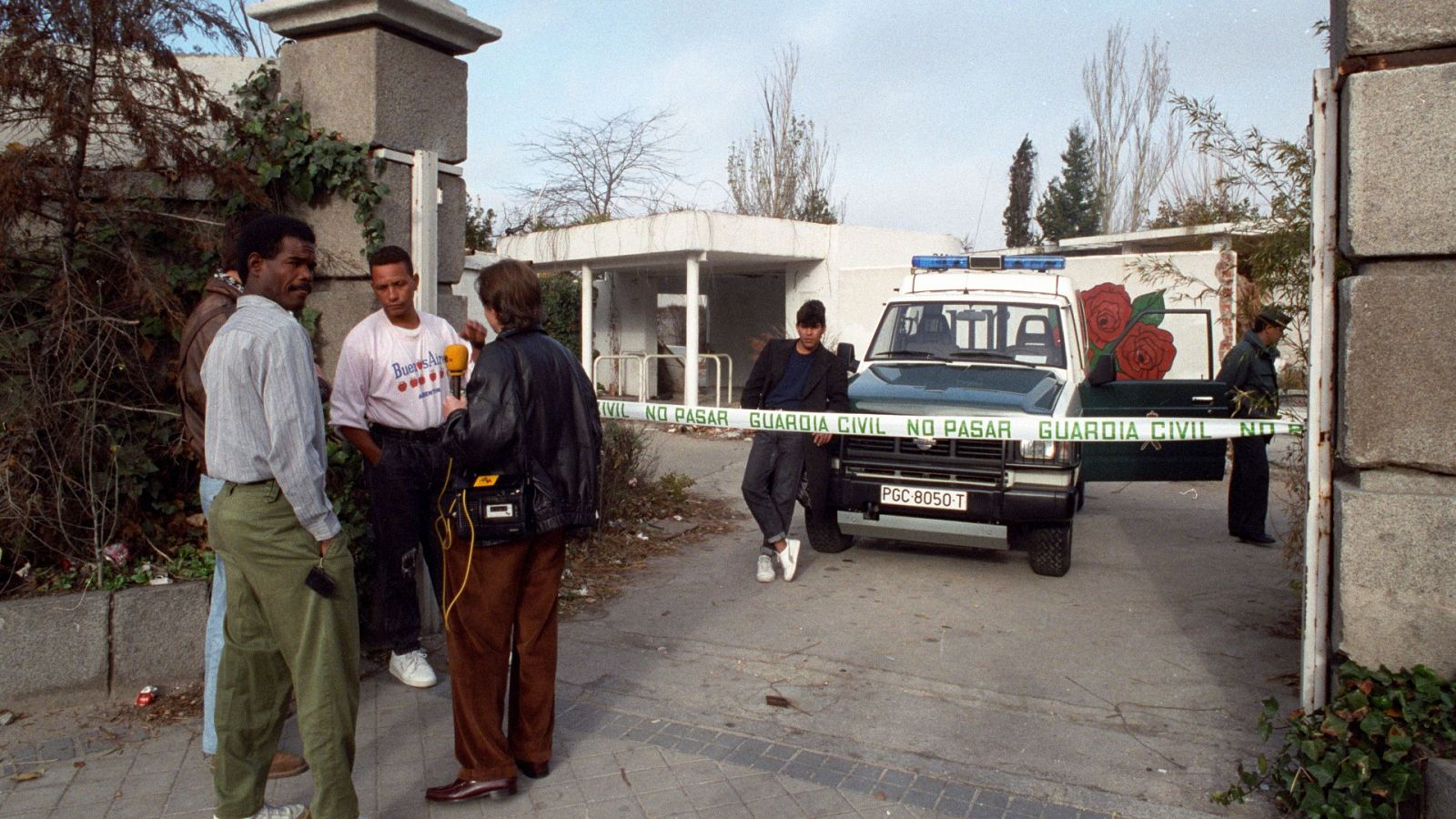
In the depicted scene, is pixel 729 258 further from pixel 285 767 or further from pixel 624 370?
pixel 285 767

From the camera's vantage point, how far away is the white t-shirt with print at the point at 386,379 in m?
4.91

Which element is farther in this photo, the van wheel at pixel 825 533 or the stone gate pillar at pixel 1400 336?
→ the van wheel at pixel 825 533

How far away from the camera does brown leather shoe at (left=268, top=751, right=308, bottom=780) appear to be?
4059 millimetres

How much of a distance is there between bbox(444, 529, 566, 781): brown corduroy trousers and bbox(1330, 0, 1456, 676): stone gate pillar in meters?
3.03

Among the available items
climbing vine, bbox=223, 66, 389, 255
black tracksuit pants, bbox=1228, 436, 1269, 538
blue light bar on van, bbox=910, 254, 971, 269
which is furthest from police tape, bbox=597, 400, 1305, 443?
blue light bar on van, bbox=910, 254, 971, 269

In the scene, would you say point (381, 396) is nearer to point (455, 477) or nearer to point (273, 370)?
point (455, 477)

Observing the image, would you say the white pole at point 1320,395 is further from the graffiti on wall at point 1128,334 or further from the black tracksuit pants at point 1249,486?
the graffiti on wall at point 1128,334

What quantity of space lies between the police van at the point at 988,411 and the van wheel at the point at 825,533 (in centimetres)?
1

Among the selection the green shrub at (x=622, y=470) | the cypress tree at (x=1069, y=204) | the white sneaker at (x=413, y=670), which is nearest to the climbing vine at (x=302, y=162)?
the white sneaker at (x=413, y=670)

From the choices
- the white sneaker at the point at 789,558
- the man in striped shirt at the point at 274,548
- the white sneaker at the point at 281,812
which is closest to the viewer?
the man in striped shirt at the point at 274,548

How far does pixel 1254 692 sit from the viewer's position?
5137mm

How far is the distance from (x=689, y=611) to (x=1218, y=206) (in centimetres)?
405

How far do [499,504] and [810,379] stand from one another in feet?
12.6

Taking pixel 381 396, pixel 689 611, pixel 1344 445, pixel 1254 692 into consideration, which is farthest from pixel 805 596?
pixel 1344 445
